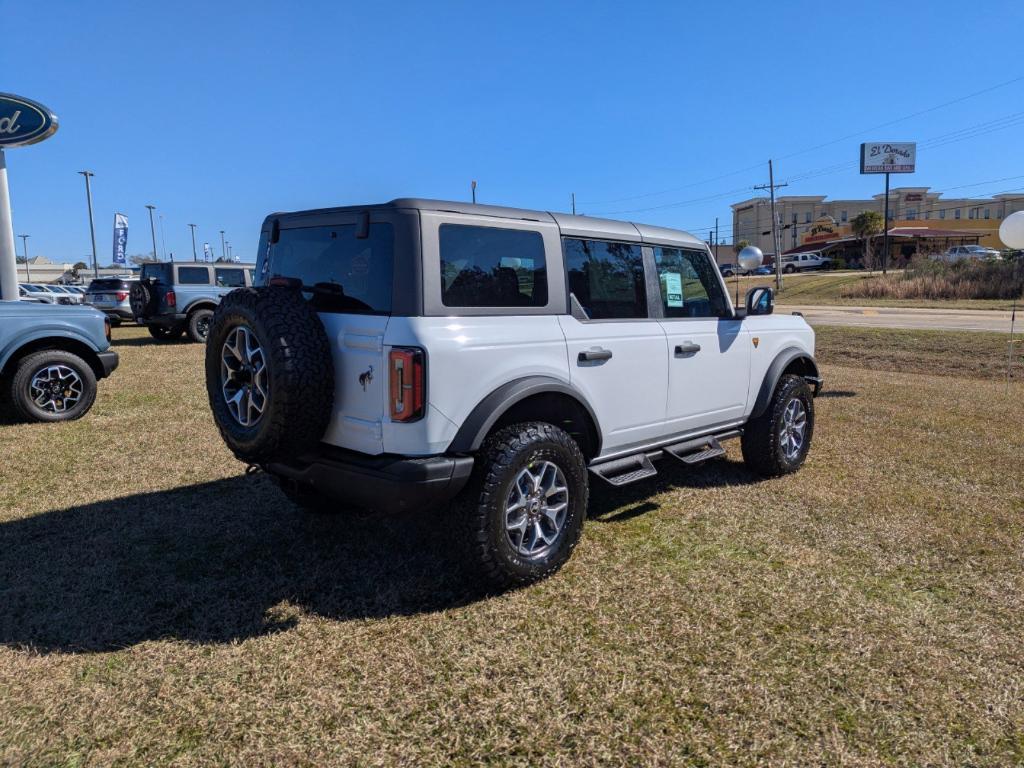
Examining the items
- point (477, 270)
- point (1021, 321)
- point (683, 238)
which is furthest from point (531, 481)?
point (1021, 321)

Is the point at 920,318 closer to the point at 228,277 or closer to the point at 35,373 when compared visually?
the point at 228,277

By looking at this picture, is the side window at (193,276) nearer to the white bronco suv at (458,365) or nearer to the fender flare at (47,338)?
the fender flare at (47,338)

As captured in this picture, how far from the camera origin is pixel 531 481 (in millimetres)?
3371

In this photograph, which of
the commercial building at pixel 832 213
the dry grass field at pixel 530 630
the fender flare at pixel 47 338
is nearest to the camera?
the dry grass field at pixel 530 630

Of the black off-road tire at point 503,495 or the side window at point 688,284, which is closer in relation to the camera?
the black off-road tire at point 503,495

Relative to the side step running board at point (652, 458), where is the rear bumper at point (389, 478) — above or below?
above

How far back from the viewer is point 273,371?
2.97 metres

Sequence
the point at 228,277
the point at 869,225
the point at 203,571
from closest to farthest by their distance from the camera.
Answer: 1. the point at 203,571
2. the point at 228,277
3. the point at 869,225

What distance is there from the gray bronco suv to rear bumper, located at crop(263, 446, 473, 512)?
12561mm

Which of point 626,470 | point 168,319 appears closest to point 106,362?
point 626,470

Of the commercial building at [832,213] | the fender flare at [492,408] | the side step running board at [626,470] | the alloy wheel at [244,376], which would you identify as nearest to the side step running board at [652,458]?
the side step running board at [626,470]

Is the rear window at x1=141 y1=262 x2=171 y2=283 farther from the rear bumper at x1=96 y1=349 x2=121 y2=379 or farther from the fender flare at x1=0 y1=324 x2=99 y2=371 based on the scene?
the fender flare at x1=0 y1=324 x2=99 y2=371

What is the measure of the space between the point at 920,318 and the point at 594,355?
66.0 feet

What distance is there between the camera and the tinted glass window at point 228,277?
50.2 feet
